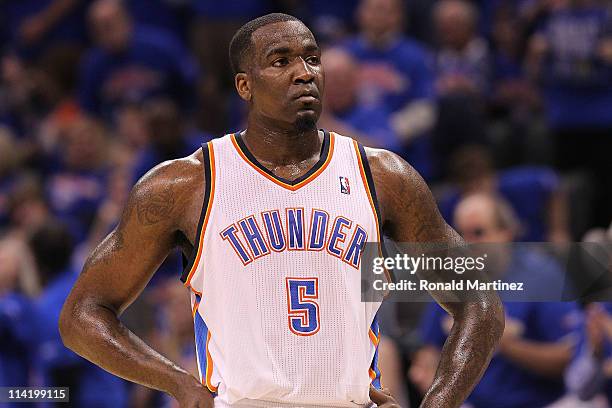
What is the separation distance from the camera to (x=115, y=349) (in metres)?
3.81

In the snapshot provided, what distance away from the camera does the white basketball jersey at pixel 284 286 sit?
12.1 feet

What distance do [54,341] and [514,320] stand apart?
263 cm

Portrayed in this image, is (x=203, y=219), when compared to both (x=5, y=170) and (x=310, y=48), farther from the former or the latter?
(x=5, y=170)

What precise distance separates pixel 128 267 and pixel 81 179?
5.18 metres

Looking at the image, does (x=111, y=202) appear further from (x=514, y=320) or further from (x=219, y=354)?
(x=219, y=354)

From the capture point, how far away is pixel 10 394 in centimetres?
598

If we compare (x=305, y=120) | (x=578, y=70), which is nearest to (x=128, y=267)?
(x=305, y=120)

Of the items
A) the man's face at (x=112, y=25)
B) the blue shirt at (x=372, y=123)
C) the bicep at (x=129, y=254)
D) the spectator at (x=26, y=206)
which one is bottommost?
the bicep at (x=129, y=254)

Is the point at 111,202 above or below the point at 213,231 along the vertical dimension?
above

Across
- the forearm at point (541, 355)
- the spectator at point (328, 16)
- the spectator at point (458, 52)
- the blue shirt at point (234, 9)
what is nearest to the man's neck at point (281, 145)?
the forearm at point (541, 355)

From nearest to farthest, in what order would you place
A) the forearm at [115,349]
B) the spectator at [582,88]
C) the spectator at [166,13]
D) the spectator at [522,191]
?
the forearm at [115,349], the spectator at [522,191], the spectator at [582,88], the spectator at [166,13]

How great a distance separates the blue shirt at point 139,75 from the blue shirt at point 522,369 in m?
4.38

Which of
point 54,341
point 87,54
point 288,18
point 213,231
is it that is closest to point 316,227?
point 213,231

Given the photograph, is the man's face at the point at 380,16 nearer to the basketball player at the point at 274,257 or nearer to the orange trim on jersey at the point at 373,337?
the basketball player at the point at 274,257
